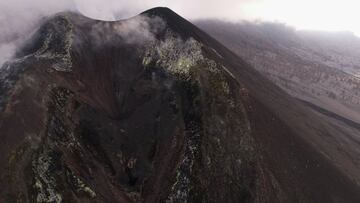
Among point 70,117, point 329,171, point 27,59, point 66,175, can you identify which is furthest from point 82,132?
point 329,171

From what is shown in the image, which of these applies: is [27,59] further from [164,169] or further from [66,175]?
[164,169]

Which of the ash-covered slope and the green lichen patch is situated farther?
the green lichen patch

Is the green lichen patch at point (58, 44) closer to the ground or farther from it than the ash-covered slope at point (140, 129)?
farther from it

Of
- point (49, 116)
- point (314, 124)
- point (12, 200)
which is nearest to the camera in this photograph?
point (12, 200)

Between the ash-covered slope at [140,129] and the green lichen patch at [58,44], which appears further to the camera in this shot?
the green lichen patch at [58,44]

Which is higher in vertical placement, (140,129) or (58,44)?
(58,44)

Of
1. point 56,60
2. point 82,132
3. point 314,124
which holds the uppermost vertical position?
point 56,60

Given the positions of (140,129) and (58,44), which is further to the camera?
(58,44)

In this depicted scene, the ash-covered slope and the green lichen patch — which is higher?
the green lichen patch
